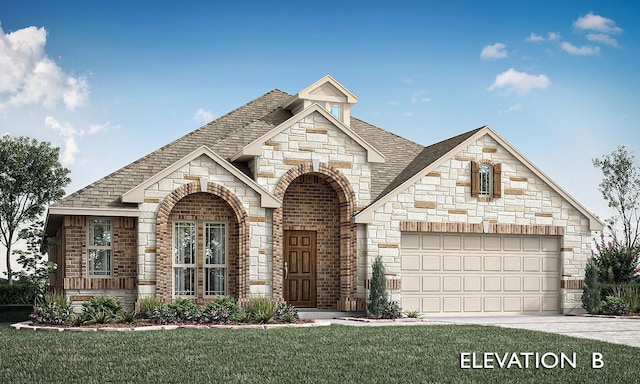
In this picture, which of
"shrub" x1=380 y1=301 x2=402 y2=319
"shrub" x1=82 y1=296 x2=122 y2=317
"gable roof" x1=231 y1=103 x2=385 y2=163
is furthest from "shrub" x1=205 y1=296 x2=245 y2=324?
"gable roof" x1=231 y1=103 x2=385 y2=163

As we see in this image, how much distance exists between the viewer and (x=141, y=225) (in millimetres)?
21719

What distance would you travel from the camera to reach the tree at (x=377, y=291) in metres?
23.2

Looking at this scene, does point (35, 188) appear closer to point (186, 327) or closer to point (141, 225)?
point (141, 225)

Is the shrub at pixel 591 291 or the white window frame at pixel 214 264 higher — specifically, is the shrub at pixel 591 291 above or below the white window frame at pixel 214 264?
below

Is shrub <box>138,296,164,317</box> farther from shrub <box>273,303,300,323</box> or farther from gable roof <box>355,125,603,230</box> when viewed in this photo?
gable roof <box>355,125,603,230</box>

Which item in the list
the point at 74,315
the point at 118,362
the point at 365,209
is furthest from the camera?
the point at 365,209

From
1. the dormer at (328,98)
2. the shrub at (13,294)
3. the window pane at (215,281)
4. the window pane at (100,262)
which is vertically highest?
the dormer at (328,98)

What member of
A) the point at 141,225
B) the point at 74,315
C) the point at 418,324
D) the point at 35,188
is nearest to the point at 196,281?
the point at 141,225

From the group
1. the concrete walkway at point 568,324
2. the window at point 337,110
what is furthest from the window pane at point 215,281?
the window at point 337,110

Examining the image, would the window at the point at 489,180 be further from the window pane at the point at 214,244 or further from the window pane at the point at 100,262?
the window pane at the point at 100,262

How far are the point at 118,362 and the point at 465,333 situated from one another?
25.4 feet

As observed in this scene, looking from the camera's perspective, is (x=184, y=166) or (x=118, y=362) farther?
(x=184, y=166)

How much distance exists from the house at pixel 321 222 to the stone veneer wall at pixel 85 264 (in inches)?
1.1

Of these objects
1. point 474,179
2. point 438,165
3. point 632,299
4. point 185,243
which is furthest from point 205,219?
point 632,299
